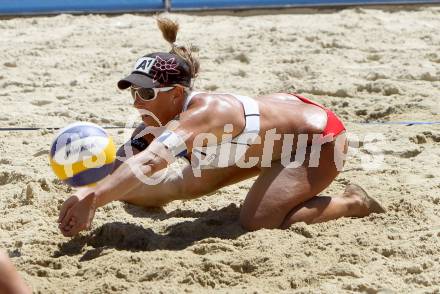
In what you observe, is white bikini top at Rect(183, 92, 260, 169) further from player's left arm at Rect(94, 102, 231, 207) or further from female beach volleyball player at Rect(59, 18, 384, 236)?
player's left arm at Rect(94, 102, 231, 207)

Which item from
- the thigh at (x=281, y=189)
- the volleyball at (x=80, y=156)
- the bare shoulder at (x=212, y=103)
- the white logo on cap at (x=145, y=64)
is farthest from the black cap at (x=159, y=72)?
the thigh at (x=281, y=189)

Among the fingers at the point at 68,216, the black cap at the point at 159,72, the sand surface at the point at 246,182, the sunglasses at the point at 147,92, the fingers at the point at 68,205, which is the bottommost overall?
the sand surface at the point at 246,182

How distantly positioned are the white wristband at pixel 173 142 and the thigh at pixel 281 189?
0.64 metres

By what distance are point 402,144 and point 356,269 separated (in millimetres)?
2149

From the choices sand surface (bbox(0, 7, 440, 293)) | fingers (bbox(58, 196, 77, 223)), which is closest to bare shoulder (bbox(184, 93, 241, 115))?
sand surface (bbox(0, 7, 440, 293))

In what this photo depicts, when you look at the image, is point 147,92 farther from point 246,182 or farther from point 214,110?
point 246,182

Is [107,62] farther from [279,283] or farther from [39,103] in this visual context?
[279,283]

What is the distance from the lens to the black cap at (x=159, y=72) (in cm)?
428

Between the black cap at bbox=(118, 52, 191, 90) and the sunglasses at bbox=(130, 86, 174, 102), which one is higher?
the black cap at bbox=(118, 52, 191, 90)

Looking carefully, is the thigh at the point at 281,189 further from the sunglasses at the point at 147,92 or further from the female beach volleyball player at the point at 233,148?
the sunglasses at the point at 147,92

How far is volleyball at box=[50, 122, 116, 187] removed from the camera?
4105 mm

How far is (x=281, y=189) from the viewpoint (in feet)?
14.9

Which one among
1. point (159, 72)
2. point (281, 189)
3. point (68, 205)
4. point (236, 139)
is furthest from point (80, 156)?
point (281, 189)

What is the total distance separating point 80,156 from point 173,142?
0.46 meters
